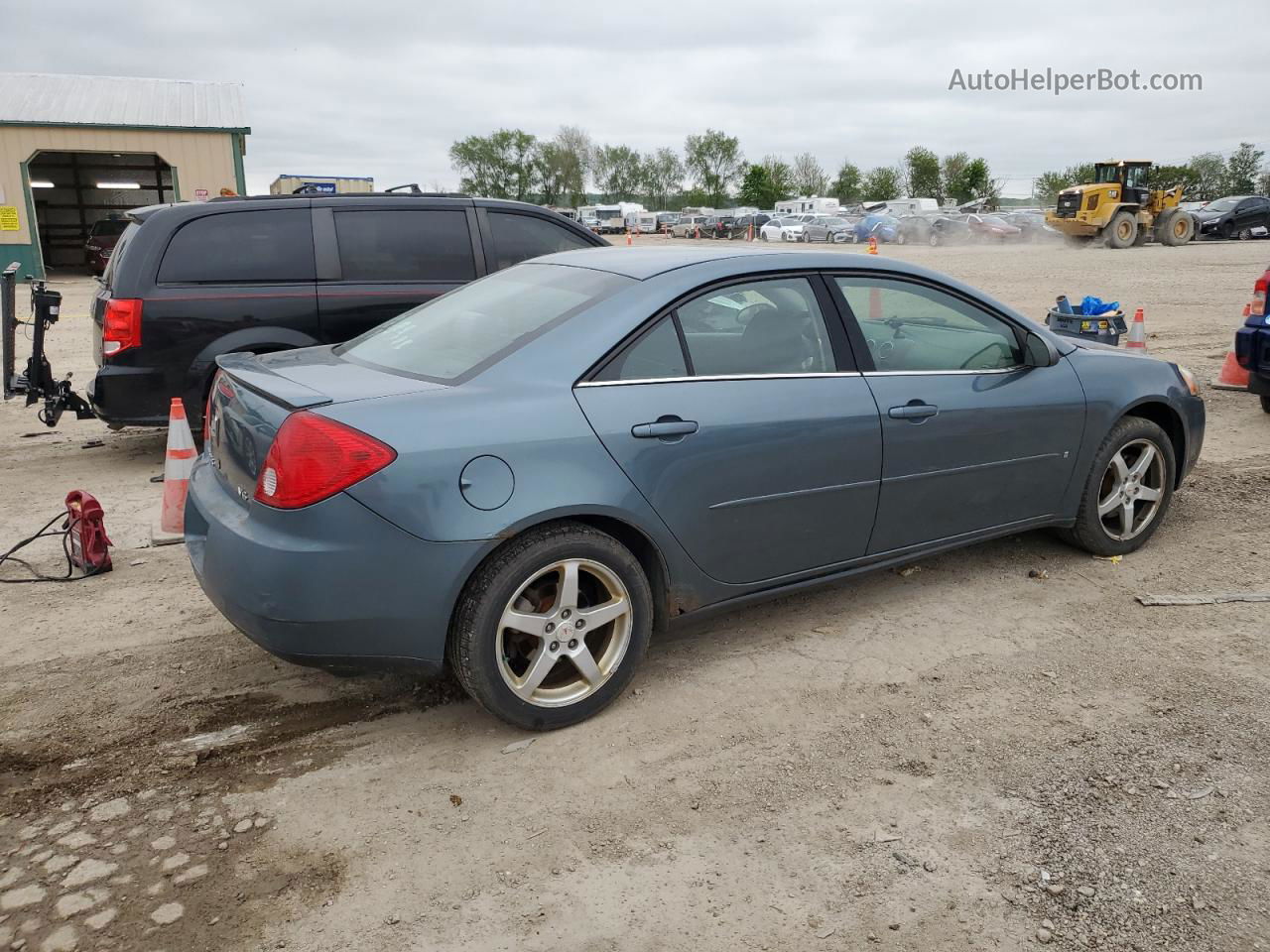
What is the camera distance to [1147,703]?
11.5ft

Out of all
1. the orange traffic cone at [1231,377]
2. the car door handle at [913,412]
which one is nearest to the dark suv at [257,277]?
the car door handle at [913,412]

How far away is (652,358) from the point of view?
349 centimetres

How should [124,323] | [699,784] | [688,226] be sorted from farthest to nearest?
[688,226] → [124,323] → [699,784]

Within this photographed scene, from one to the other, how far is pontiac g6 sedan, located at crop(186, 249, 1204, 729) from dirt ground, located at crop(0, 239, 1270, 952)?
356 mm

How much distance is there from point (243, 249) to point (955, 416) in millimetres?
4768

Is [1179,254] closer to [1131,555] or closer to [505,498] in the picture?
[1131,555]

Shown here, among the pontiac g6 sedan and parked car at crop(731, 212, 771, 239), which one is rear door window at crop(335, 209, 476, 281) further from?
parked car at crop(731, 212, 771, 239)

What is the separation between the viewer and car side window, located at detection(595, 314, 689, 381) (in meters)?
3.41

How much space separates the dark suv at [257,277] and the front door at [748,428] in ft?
10.5

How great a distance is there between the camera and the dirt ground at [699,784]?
2.49 m

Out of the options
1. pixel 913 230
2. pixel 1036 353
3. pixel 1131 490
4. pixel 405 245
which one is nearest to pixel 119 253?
pixel 405 245

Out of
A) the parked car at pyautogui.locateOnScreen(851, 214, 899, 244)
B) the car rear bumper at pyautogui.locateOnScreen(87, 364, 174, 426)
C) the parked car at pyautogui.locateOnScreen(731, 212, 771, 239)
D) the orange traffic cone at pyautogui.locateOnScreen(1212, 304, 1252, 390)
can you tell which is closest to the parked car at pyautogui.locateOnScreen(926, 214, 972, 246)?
the parked car at pyautogui.locateOnScreen(851, 214, 899, 244)

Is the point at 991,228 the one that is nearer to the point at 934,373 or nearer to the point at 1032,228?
the point at 1032,228

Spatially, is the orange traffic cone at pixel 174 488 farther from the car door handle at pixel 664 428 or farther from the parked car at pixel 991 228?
the parked car at pixel 991 228
